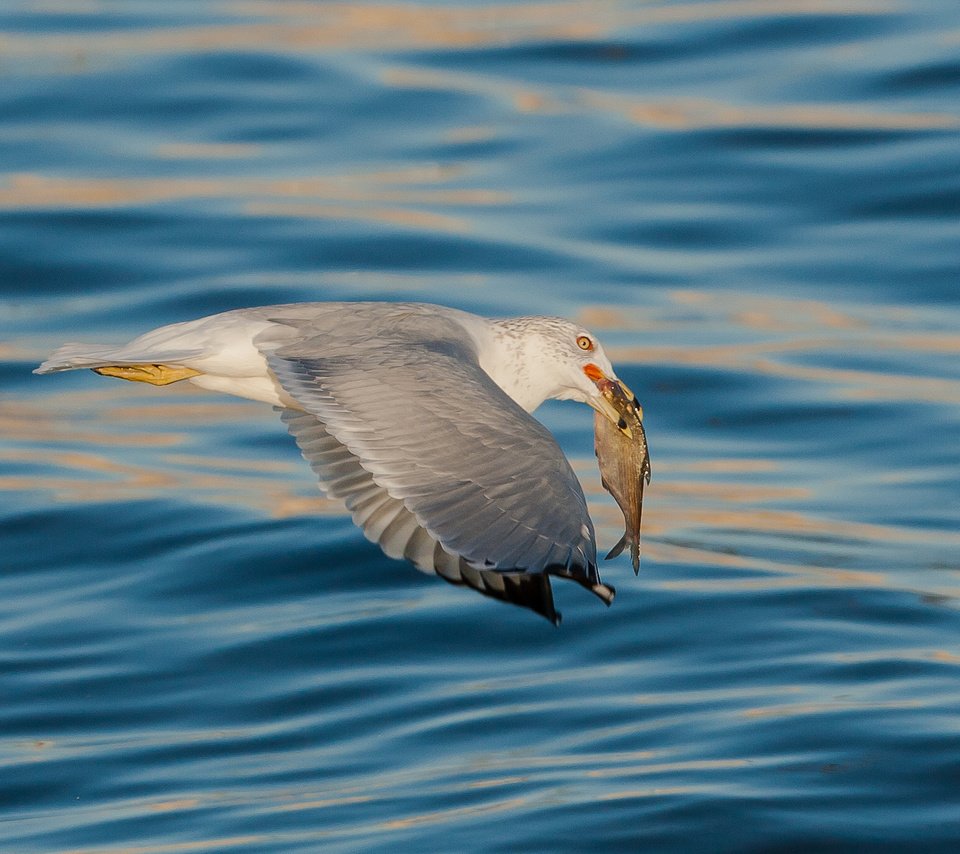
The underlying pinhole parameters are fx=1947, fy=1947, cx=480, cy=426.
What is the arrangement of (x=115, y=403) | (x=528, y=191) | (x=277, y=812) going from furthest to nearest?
1. (x=528, y=191)
2. (x=115, y=403)
3. (x=277, y=812)

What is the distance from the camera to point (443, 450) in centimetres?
613

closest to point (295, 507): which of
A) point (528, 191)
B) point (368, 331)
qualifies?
point (368, 331)

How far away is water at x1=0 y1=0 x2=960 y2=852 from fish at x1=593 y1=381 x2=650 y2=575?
167cm

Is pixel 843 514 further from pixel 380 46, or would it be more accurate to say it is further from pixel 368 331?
pixel 380 46

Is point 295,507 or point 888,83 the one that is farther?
point 888,83

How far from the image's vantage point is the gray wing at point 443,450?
5754 millimetres

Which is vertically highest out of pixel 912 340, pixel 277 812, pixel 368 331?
pixel 368 331

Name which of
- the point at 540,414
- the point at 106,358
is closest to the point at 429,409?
the point at 106,358

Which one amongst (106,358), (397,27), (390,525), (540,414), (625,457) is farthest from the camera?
(397,27)

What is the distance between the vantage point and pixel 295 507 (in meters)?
11.7

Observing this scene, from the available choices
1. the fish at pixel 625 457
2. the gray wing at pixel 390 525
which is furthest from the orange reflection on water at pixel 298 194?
the fish at pixel 625 457

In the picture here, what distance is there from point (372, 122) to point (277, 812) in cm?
1200

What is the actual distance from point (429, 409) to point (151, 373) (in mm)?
1687

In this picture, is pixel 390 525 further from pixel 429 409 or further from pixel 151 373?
pixel 151 373
